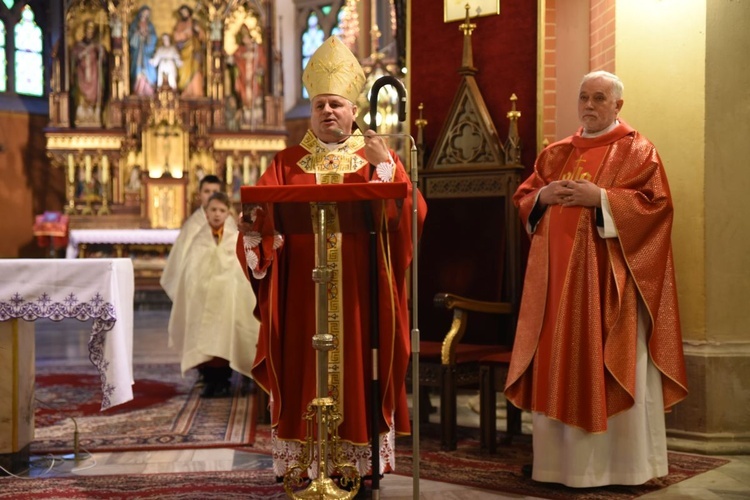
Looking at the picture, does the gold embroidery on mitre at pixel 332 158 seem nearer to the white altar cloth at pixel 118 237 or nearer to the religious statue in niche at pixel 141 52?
the white altar cloth at pixel 118 237

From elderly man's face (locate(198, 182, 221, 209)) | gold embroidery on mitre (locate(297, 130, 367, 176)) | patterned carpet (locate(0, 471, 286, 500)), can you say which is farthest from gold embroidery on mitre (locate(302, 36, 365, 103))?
elderly man's face (locate(198, 182, 221, 209))

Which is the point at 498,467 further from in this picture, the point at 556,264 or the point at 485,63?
the point at 485,63

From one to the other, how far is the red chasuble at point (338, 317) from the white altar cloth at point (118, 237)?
11284 millimetres

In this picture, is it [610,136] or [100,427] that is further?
[100,427]

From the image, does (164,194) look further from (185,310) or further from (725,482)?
(725,482)

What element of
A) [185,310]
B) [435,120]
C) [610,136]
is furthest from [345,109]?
[185,310]

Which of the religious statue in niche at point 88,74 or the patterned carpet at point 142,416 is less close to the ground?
the religious statue in niche at point 88,74

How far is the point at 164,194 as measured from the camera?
604 inches

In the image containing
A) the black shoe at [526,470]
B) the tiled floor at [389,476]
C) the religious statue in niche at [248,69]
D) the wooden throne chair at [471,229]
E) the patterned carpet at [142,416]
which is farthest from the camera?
the religious statue in niche at [248,69]

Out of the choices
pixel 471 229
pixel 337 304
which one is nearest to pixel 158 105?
pixel 471 229

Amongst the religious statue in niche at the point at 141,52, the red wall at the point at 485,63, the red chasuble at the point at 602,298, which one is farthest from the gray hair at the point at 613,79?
the religious statue in niche at the point at 141,52

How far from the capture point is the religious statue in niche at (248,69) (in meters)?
16.2

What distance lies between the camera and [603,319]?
4.04m

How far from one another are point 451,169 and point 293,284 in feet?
7.01
